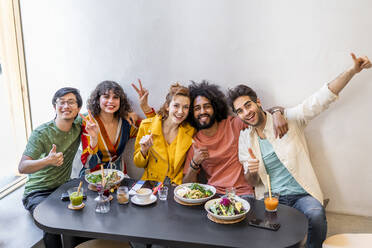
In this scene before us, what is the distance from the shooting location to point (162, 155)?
2.77m

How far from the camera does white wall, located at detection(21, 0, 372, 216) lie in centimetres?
264

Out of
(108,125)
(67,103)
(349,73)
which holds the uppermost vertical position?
(349,73)

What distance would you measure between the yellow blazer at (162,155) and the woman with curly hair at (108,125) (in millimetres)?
286

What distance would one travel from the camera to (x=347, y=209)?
9.35ft

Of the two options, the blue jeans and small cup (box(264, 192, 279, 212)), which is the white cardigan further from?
small cup (box(264, 192, 279, 212))

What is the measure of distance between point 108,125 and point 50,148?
0.53 meters

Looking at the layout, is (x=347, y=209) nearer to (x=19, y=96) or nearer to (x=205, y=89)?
(x=205, y=89)

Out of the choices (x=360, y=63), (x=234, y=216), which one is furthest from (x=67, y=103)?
(x=360, y=63)

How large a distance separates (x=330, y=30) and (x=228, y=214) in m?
1.64

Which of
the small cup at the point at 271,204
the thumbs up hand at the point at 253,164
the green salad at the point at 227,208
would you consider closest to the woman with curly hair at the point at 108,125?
the thumbs up hand at the point at 253,164

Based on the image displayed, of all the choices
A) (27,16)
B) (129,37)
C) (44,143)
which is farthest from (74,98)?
(27,16)

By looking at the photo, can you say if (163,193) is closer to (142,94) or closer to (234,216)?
(234,216)

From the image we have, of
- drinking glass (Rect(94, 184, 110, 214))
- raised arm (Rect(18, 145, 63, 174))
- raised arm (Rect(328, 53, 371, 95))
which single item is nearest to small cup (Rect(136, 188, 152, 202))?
drinking glass (Rect(94, 184, 110, 214))

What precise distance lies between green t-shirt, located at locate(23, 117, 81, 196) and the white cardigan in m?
1.42
